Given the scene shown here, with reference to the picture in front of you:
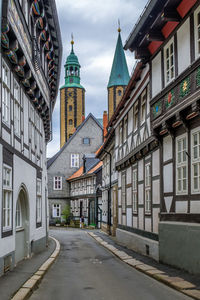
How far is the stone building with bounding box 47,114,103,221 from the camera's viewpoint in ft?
195

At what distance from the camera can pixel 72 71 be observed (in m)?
96.6

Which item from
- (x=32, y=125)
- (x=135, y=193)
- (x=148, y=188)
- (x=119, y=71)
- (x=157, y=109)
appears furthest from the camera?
(x=119, y=71)

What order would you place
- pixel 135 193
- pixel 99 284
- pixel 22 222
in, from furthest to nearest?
pixel 135 193 → pixel 22 222 → pixel 99 284

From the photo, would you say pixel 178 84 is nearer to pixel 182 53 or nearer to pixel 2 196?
pixel 182 53

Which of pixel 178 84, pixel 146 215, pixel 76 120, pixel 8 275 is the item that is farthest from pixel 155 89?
pixel 76 120

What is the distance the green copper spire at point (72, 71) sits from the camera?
9594cm

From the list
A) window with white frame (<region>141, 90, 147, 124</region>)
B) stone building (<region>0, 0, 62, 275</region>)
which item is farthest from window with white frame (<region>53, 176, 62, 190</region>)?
window with white frame (<region>141, 90, 147, 124</region>)

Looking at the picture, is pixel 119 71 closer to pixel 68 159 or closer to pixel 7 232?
pixel 68 159

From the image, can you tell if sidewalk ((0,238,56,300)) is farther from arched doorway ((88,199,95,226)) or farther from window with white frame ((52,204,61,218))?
window with white frame ((52,204,61,218))

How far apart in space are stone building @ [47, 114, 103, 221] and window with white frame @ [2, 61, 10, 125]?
4637 cm

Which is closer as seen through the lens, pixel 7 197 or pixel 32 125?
pixel 7 197

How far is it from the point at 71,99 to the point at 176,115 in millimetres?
84226

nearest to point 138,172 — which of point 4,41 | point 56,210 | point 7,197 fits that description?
point 7,197

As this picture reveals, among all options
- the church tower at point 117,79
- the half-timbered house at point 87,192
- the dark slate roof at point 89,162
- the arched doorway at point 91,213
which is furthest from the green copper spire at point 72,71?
the arched doorway at point 91,213
